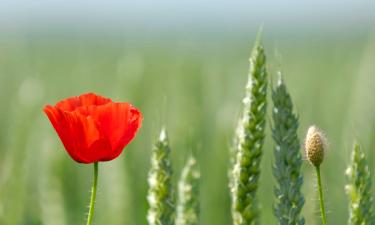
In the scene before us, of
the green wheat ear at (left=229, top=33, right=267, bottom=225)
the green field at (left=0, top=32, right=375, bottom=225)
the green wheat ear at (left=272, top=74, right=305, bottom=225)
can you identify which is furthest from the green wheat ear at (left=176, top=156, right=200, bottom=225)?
the green wheat ear at (left=272, top=74, right=305, bottom=225)

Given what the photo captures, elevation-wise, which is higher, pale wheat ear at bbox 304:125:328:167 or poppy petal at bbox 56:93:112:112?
poppy petal at bbox 56:93:112:112

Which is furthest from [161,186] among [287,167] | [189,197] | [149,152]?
[149,152]

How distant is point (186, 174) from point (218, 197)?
1204 mm

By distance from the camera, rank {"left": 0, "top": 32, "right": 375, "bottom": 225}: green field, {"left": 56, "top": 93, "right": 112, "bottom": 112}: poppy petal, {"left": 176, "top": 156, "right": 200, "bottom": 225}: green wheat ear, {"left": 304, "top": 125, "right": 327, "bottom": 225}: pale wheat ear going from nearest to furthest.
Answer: {"left": 304, "top": 125, "right": 327, "bottom": 225}: pale wheat ear
{"left": 56, "top": 93, "right": 112, "bottom": 112}: poppy petal
{"left": 176, "top": 156, "right": 200, "bottom": 225}: green wheat ear
{"left": 0, "top": 32, "right": 375, "bottom": 225}: green field

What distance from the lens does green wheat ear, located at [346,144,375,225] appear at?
1750 mm

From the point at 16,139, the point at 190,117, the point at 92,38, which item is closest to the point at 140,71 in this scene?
the point at 190,117

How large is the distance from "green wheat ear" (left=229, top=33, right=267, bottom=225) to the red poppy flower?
237mm

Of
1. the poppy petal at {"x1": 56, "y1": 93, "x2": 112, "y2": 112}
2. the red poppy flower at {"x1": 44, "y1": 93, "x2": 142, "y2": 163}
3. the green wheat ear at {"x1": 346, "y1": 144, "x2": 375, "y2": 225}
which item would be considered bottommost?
the green wheat ear at {"x1": 346, "y1": 144, "x2": 375, "y2": 225}

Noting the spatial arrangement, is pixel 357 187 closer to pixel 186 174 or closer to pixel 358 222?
pixel 358 222

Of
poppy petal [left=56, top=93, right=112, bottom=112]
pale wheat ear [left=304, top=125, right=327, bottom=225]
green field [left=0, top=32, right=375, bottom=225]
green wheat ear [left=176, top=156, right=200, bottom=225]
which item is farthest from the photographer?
green field [left=0, top=32, right=375, bottom=225]

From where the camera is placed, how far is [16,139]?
2842 millimetres

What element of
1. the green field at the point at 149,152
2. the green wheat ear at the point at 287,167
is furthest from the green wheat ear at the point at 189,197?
the green wheat ear at the point at 287,167

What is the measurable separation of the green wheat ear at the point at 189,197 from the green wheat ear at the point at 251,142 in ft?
0.57

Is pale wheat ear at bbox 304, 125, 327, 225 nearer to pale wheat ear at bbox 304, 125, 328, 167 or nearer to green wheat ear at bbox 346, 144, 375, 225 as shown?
pale wheat ear at bbox 304, 125, 328, 167
